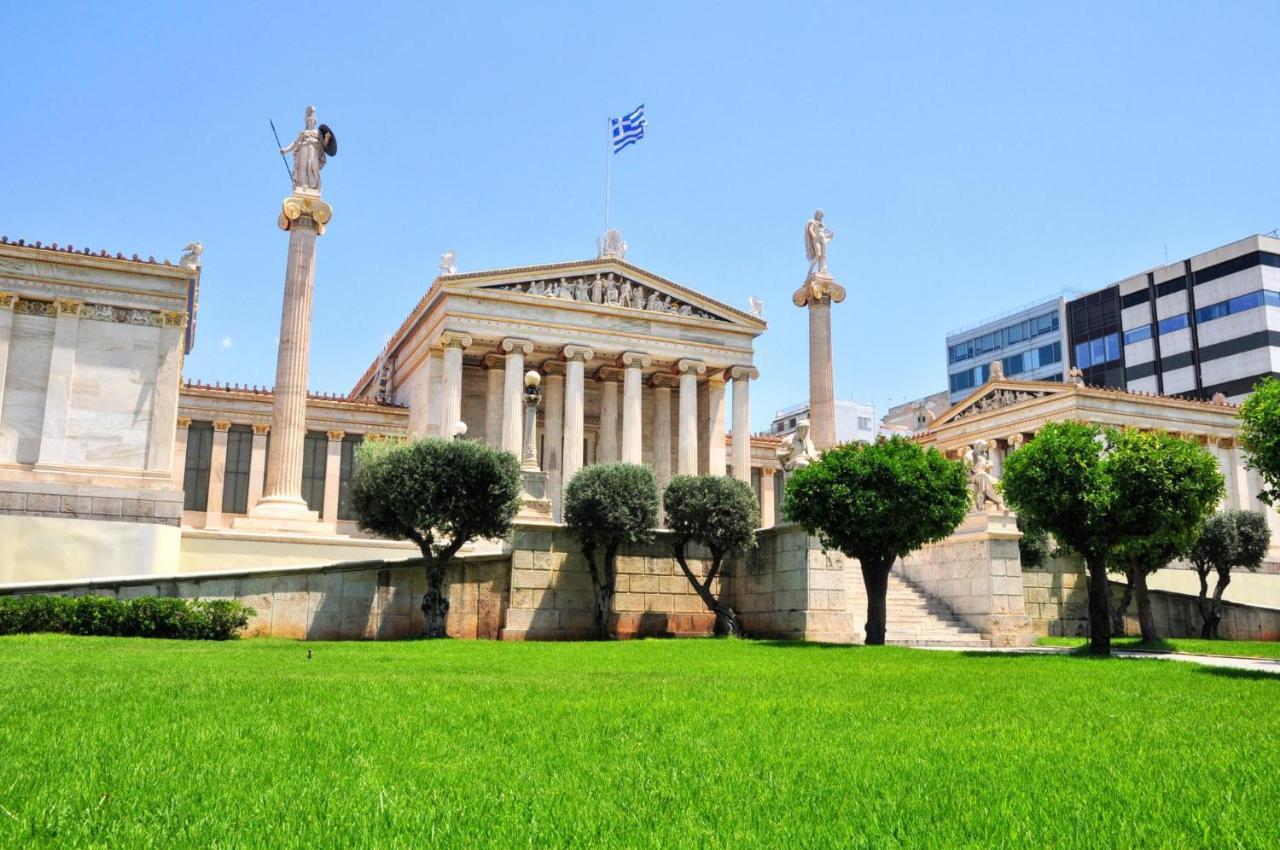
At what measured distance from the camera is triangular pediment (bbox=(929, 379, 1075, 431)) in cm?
5759

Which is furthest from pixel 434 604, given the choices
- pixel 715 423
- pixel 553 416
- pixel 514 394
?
pixel 715 423

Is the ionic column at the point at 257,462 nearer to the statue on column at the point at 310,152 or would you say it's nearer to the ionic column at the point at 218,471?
the ionic column at the point at 218,471

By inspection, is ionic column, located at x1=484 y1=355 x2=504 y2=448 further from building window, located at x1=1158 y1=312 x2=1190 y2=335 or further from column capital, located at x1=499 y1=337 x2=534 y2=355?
building window, located at x1=1158 y1=312 x2=1190 y2=335

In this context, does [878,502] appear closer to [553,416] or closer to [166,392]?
[166,392]

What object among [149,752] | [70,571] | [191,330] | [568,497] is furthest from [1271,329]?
[149,752]

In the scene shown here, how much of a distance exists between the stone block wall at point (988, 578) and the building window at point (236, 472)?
32.8 meters

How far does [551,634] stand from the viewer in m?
27.2

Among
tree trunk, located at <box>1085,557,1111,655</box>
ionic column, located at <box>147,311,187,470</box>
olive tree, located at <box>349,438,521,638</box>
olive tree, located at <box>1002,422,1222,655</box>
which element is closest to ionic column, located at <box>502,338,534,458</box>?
ionic column, located at <box>147,311,187,470</box>

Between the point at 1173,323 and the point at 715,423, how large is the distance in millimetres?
48310

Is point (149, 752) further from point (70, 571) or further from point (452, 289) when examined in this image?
point (452, 289)

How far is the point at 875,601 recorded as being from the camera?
999 inches

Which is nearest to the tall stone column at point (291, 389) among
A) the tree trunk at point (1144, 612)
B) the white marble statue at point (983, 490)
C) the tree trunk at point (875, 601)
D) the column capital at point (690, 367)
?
the column capital at point (690, 367)

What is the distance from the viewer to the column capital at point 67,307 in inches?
1249

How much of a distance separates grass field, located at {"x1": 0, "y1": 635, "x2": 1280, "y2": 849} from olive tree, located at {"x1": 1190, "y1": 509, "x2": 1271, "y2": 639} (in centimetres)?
2610
